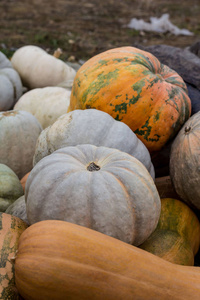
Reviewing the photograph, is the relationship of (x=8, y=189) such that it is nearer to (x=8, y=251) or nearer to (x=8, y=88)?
(x=8, y=251)

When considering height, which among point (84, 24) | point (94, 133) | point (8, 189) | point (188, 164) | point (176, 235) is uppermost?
point (94, 133)

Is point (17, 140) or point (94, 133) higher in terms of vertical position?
point (94, 133)

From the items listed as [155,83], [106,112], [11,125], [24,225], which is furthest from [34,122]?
[24,225]

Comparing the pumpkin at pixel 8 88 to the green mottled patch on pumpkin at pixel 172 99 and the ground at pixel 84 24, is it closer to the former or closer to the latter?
the ground at pixel 84 24

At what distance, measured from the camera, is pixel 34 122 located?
2.96 m

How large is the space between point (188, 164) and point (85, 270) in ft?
3.22

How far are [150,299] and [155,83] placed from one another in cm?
136

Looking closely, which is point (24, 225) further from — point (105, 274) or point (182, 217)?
point (182, 217)

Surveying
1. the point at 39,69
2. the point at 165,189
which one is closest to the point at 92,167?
the point at 165,189

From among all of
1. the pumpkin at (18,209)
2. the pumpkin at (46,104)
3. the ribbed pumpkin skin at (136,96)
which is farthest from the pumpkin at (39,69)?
the pumpkin at (18,209)

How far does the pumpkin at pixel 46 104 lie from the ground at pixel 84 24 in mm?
2311

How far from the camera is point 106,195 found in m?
1.62

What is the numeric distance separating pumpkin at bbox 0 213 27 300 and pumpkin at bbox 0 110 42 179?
1.01 metres

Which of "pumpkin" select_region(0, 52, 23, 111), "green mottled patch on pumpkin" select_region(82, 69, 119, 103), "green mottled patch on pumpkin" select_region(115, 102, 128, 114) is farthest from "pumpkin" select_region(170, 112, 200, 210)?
"pumpkin" select_region(0, 52, 23, 111)
